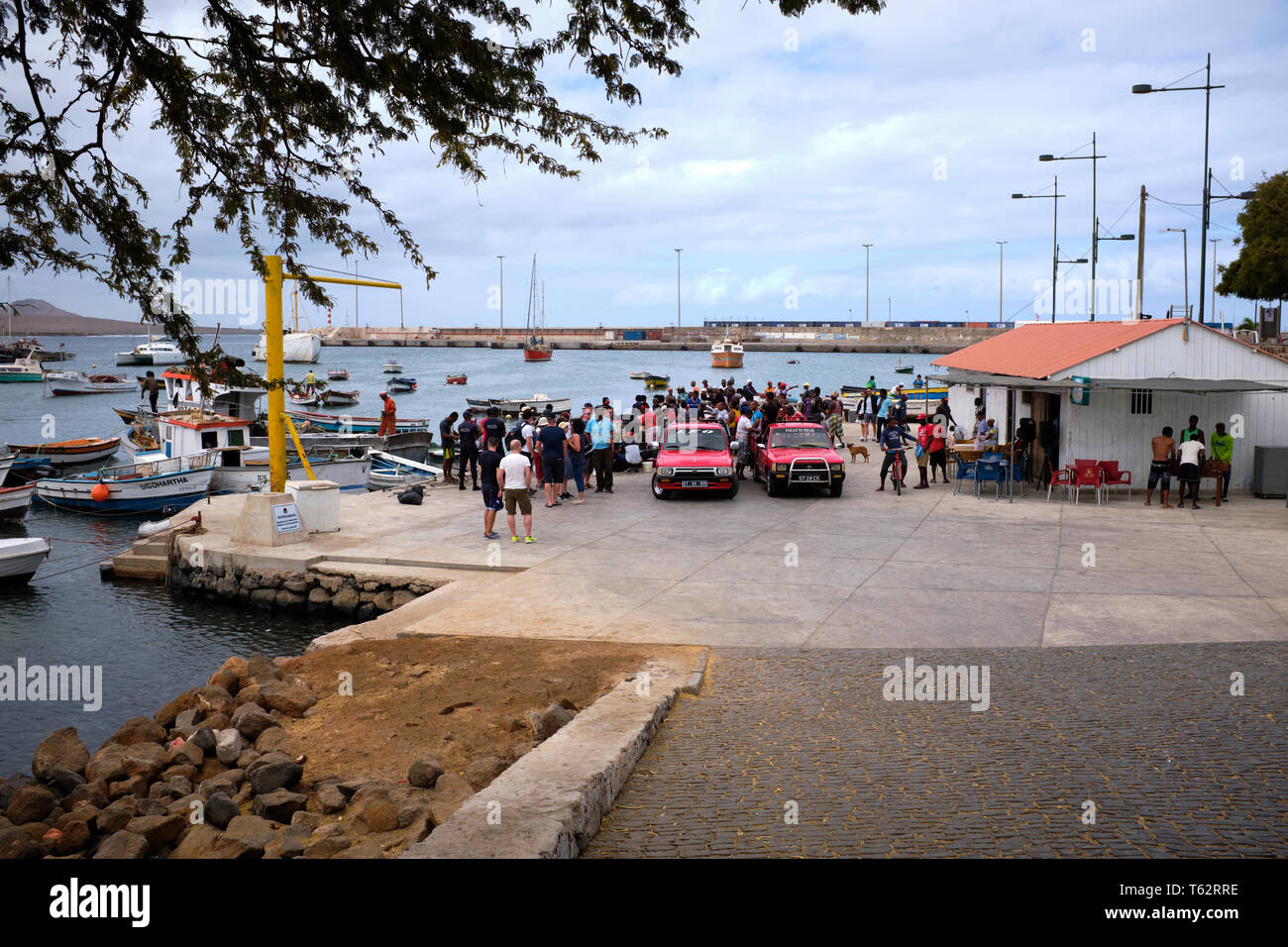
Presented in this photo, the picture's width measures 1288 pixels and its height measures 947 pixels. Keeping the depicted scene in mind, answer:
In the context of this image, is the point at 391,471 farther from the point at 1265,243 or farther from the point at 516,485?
the point at 1265,243

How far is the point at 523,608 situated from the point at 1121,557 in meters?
9.37

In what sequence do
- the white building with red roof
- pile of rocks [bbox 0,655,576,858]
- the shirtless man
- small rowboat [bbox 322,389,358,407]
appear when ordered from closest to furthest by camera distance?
pile of rocks [bbox 0,655,576,858] < the shirtless man < the white building with red roof < small rowboat [bbox 322,389,358,407]

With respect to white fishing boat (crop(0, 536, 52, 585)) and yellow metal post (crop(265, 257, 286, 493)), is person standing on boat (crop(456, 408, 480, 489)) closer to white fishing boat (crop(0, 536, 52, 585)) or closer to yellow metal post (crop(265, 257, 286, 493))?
yellow metal post (crop(265, 257, 286, 493))

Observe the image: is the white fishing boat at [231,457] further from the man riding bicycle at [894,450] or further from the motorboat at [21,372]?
the motorboat at [21,372]

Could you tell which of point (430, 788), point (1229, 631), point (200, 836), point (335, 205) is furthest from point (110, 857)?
point (1229, 631)

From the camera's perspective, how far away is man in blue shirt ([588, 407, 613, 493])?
22156 mm

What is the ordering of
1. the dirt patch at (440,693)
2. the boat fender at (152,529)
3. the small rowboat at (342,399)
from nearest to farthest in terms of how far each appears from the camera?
the dirt patch at (440,693) < the boat fender at (152,529) < the small rowboat at (342,399)

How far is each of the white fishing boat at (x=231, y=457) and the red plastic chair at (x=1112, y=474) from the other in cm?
2158

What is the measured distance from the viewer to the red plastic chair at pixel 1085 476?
20672 mm

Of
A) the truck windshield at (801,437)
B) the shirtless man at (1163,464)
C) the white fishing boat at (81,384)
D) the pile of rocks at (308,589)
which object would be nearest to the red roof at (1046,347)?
the shirtless man at (1163,464)

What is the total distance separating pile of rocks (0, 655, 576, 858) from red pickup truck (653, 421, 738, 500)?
39.2 feet

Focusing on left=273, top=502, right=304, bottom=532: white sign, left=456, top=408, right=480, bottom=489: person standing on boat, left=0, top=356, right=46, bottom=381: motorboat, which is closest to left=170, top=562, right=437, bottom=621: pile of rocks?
left=273, top=502, right=304, bottom=532: white sign
